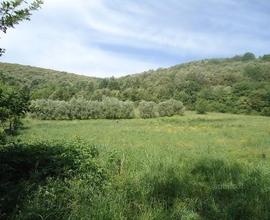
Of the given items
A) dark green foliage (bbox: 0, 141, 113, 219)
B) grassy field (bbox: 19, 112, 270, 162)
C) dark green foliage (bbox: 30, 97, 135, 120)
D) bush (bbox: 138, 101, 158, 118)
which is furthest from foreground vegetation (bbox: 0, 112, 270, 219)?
bush (bbox: 138, 101, 158, 118)

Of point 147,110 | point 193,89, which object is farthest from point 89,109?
point 193,89

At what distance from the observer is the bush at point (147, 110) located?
84.4 metres

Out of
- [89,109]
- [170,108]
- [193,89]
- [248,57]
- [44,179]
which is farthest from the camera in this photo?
[248,57]

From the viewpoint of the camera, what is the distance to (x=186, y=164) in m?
11.7

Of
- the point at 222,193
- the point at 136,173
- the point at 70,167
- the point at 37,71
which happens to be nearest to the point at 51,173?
the point at 70,167

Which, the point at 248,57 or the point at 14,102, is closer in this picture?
the point at 14,102

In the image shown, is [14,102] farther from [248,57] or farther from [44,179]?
[248,57]

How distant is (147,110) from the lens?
84688mm

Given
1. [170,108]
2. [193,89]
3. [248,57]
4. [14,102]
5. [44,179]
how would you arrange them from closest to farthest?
[14,102] < [44,179] < [170,108] < [193,89] < [248,57]

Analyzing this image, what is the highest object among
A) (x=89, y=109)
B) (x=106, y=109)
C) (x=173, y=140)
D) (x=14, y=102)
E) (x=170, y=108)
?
(x=14, y=102)

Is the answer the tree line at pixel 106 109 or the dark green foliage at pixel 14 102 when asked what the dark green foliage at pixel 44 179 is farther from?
the tree line at pixel 106 109

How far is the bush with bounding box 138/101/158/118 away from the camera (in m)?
84.4

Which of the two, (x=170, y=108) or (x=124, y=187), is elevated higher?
(x=170, y=108)

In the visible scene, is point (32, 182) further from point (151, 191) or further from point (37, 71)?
point (37, 71)
